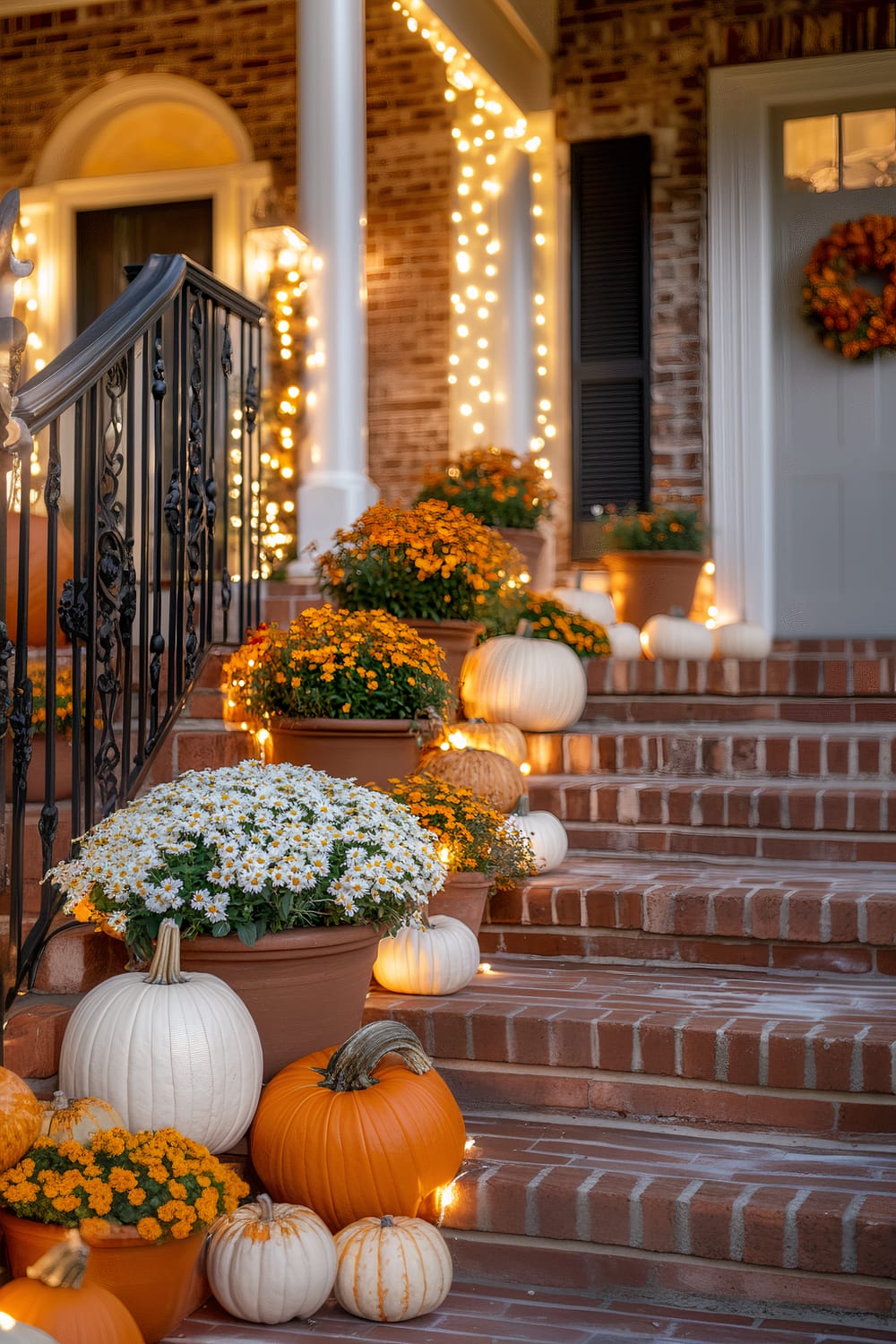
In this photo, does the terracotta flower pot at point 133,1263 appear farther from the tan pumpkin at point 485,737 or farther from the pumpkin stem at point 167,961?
the tan pumpkin at point 485,737

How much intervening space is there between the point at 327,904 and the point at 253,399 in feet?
6.25

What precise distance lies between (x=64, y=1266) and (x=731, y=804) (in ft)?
7.70

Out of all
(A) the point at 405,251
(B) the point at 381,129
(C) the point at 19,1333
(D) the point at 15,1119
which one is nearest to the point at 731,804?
(D) the point at 15,1119

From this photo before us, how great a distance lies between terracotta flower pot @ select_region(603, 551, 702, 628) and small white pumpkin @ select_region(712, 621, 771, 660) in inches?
10.7

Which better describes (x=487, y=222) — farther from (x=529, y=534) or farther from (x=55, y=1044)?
(x=55, y=1044)

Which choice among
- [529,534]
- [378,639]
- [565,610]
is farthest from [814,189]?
[378,639]

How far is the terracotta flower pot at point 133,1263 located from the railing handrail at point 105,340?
1.35 m

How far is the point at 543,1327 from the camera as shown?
2.15 metres

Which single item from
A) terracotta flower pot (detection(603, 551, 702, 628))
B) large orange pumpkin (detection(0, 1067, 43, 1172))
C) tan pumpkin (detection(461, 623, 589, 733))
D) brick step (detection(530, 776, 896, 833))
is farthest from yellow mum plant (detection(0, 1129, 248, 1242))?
terracotta flower pot (detection(603, 551, 702, 628))

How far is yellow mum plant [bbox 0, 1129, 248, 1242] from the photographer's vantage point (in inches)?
79.4

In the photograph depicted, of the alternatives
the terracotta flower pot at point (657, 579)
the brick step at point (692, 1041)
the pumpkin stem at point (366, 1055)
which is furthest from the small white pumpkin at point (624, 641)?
the pumpkin stem at point (366, 1055)

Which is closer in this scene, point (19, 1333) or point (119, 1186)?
point (19, 1333)

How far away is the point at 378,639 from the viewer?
3607 mm

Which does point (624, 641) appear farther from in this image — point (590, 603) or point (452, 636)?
point (452, 636)
